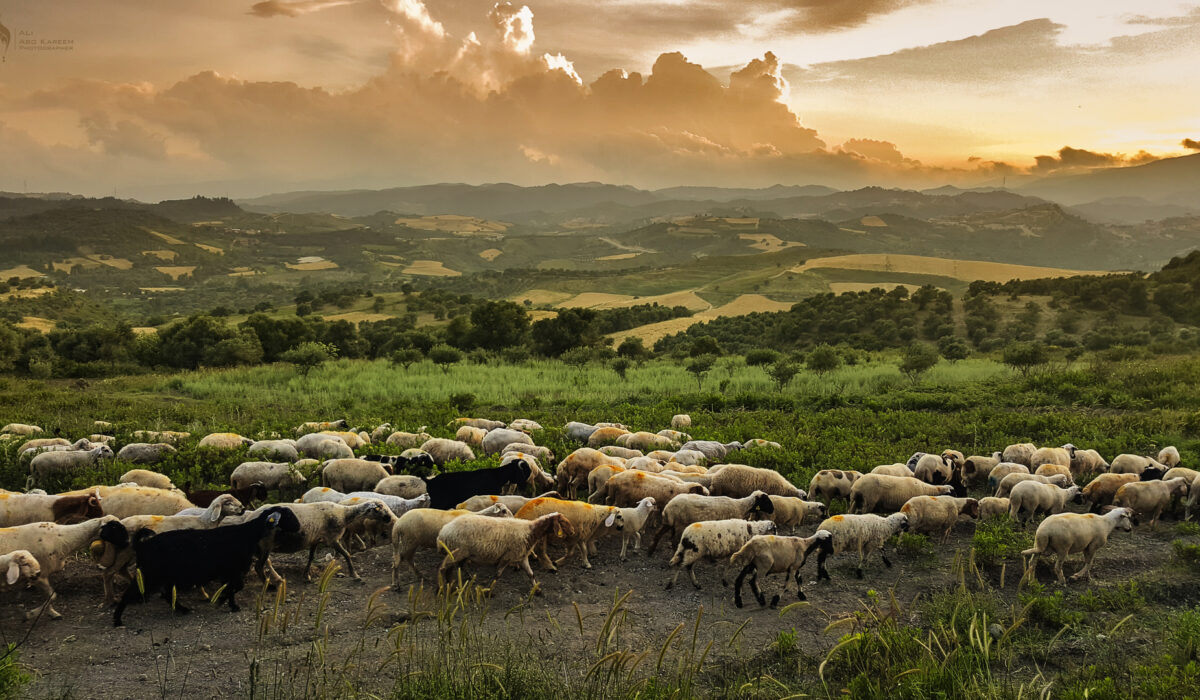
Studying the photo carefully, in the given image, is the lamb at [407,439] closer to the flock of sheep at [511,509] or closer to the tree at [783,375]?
the flock of sheep at [511,509]

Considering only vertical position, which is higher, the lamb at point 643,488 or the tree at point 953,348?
the lamb at point 643,488

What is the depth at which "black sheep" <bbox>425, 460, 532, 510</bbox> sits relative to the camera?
11023 millimetres

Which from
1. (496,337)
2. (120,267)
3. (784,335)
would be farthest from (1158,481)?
(120,267)

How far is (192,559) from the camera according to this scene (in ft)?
25.3

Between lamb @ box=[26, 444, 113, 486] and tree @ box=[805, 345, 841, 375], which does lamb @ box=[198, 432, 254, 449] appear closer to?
lamb @ box=[26, 444, 113, 486]

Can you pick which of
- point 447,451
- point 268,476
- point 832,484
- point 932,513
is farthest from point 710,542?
point 268,476

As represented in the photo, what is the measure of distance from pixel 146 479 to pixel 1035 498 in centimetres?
1584

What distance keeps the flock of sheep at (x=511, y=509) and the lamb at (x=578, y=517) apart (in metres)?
0.03

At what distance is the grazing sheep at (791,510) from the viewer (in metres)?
10.6

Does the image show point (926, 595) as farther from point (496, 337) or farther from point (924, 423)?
point (496, 337)

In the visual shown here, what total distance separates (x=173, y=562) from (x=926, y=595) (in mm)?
9803

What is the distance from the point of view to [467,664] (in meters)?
5.51

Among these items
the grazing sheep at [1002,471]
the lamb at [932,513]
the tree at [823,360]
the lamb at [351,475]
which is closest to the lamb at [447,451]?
the lamb at [351,475]

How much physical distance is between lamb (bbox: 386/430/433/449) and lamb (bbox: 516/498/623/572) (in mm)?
6906
